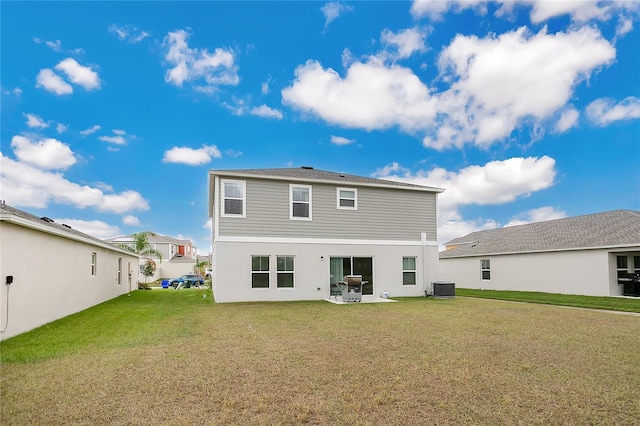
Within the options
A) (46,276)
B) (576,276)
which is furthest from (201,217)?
(576,276)

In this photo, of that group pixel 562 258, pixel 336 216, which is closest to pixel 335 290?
pixel 336 216

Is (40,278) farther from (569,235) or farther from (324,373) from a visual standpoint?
(569,235)

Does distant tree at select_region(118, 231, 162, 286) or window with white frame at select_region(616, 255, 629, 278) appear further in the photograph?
distant tree at select_region(118, 231, 162, 286)

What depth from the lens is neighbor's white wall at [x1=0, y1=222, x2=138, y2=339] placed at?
7.85 metres

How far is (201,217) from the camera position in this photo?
2575cm

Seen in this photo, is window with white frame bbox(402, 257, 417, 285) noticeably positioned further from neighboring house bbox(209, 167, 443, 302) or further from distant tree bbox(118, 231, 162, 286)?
distant tree bbox(118, 231, 162, 286)

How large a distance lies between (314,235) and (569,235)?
15093mm

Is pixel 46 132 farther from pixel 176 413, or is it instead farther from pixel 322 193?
pixel 176 413

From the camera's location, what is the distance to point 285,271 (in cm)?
1534

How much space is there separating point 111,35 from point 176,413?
1443 cm

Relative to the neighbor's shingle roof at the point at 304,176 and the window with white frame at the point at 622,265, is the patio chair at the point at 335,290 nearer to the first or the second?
the neighbor's shingle roof at the point at 304,176

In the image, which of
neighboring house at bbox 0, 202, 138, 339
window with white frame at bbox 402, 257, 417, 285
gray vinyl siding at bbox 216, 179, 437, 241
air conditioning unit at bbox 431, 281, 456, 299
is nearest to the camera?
neighboring house at bbox 0, 202, 138, 339

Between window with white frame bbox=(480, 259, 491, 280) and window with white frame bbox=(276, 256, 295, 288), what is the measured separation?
1502 centimetres

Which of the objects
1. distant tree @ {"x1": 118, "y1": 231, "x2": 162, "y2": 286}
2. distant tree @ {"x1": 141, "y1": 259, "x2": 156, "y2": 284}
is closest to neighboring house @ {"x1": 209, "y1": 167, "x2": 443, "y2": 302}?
distant tree @ {"x1": 118, "y1": 231, "x2": 162, "y2": 286}
